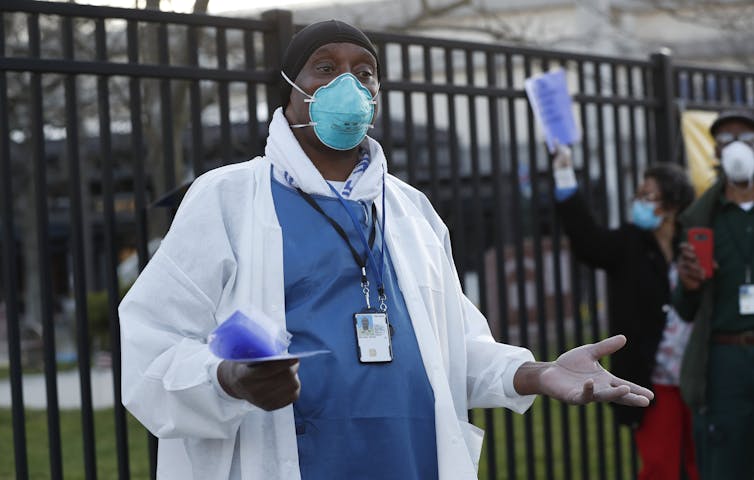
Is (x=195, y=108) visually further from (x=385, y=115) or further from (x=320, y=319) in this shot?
(x=320, y=319)

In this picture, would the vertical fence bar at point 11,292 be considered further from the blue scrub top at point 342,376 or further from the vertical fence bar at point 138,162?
the blue scrub top at point 342,376

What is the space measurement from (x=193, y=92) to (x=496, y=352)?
1.93 metres

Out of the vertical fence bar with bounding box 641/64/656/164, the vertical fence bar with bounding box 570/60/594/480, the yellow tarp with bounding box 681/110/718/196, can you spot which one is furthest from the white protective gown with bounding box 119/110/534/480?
the yellow tarp with bounding box 681/110/718/196

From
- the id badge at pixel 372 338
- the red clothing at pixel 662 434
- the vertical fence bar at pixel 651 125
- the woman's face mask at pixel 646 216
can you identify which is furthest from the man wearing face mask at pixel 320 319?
the vertical fence bar at pixel 651 125

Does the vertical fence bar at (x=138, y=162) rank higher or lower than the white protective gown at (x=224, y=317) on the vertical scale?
higher

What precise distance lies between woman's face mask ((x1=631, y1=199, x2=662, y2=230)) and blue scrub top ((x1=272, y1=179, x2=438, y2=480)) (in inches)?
138

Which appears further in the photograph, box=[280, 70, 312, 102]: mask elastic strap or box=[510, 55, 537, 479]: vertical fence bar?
box=[510, 55, 537, 479]: vertical fence bar

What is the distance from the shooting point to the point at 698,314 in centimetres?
565

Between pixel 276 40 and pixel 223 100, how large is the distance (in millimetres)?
339

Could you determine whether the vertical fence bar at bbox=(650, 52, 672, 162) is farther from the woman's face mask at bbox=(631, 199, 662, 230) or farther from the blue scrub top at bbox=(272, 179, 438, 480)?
the blue scrub top at bbox=(272, 179, 438, 480)

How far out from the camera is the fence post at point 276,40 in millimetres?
4641

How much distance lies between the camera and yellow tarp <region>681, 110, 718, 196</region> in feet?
22.7

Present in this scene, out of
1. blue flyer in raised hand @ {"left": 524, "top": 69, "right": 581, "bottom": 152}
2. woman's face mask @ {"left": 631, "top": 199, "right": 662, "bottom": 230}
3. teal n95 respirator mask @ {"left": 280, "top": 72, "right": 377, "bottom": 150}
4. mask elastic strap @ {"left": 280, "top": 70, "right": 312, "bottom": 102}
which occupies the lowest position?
woman's face mask @ {"left": 631, "top": 199, "right": 662, "bottom": 230}

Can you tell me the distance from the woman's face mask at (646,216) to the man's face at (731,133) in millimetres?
433
